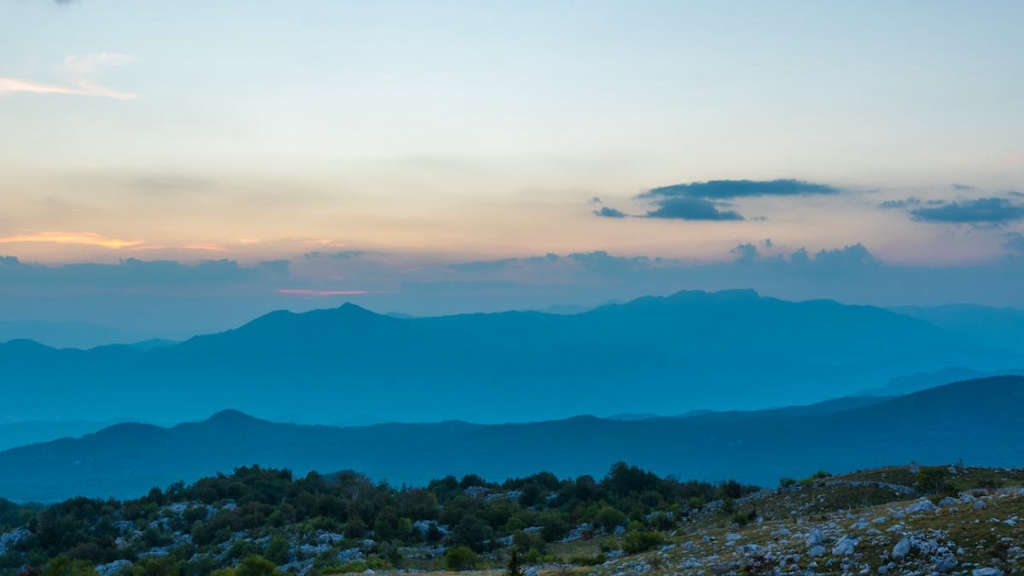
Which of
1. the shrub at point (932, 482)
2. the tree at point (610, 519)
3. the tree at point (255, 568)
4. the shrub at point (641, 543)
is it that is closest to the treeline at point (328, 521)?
the tree at point (610, 519)

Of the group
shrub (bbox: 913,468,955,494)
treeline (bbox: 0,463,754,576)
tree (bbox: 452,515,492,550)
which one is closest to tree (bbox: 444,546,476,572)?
treeline (bbox: 0,463,754,576)

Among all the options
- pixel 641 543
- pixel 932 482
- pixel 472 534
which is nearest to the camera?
pixel 641 543

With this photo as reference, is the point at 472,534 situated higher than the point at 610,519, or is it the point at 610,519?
the point at 610,519

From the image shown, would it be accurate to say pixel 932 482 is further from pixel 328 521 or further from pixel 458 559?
pixel 328 521

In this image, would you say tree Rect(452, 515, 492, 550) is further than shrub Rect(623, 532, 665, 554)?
Yes

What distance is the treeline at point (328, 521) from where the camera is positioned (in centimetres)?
4422

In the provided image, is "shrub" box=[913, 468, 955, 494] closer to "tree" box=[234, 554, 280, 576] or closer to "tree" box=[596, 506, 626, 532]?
"tree" box=[596, 506, 626, 532]

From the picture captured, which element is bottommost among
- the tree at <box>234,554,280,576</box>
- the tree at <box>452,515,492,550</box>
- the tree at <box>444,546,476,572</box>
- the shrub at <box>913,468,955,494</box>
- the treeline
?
the treeline

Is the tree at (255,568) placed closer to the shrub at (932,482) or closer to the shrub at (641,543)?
the shrub at (641,543)

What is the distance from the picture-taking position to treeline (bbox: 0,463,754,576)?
4422 cm

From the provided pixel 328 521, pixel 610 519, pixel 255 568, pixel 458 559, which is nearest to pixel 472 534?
pixel 610 519

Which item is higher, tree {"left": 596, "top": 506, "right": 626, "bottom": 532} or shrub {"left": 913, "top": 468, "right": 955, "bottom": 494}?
shrub {"left": 913, "top": 468, "right": 955, "bottom": 494}

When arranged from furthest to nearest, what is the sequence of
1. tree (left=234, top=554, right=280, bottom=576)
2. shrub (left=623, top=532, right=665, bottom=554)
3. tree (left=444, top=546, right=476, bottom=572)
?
tree (left=444, top=546, right=476, bottom=572) < tree (left=234, top=554, right=280, bottom=576) < shrub (left=623, top=532, right=665, bottom=554)

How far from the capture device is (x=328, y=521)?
53281 mm
